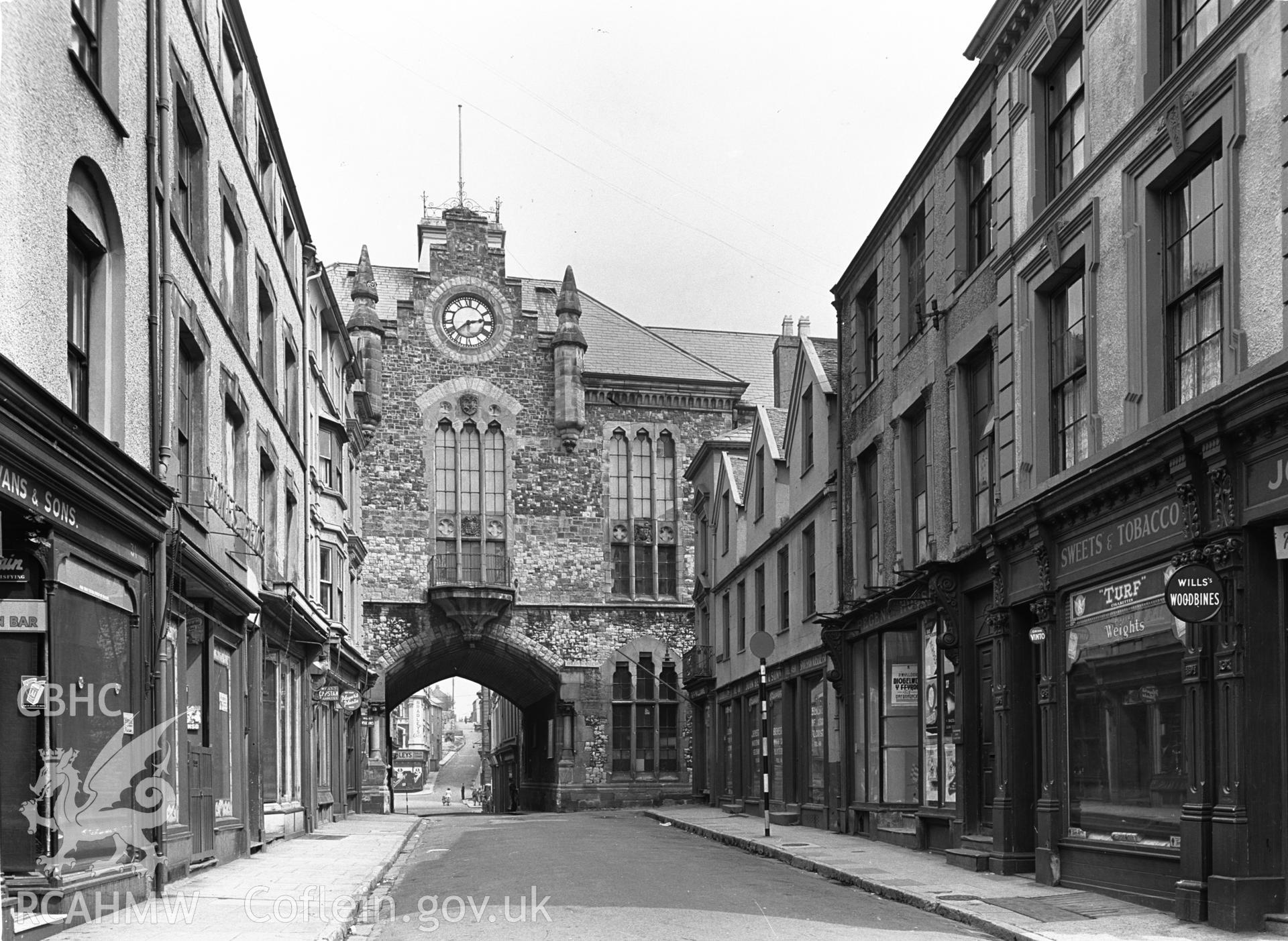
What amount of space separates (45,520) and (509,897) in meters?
5.84

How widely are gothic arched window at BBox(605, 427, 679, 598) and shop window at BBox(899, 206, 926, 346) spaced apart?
88.3 feet

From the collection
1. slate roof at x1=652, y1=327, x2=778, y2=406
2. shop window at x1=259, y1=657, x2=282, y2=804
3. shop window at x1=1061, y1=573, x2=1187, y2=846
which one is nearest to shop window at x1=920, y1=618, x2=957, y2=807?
shop window at x1=1061, y1=573, x2=1187, y2=846

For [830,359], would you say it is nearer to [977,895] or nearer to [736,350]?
[736,350]

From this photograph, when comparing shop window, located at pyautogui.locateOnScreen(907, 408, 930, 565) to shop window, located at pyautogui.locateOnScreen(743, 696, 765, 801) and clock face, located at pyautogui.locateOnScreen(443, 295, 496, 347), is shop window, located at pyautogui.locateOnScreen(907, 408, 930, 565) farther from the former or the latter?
clock face, located at pyautogui.locateOnScreen(443, 295, 496, 347)

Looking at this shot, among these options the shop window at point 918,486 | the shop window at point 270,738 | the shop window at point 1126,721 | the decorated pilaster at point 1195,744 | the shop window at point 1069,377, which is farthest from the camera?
the shop window at point 270,738

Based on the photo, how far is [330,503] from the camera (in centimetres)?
3562

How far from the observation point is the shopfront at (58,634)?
1093 centimetres

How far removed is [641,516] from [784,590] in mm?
17556

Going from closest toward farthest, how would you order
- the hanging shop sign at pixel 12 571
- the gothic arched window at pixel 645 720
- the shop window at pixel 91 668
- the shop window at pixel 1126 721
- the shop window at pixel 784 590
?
1. the hanging shop sign at pixel 12 571
2. the shop window at pixel 91 668
3. the shop window at pixel 1126 721
4. the shop window at pixel 784 590
5. the gothic arched window at pixel 645 720

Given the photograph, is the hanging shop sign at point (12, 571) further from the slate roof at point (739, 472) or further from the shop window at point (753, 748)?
the slate roof at point (739, 472)

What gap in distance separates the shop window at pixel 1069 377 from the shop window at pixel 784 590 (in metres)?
15.0

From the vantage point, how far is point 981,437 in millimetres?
19219

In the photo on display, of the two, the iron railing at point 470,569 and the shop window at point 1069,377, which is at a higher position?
the shop window at point 1069,377

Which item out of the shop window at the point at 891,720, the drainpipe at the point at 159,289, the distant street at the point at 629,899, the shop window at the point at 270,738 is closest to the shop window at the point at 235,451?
the shop window at the point at 270,738
